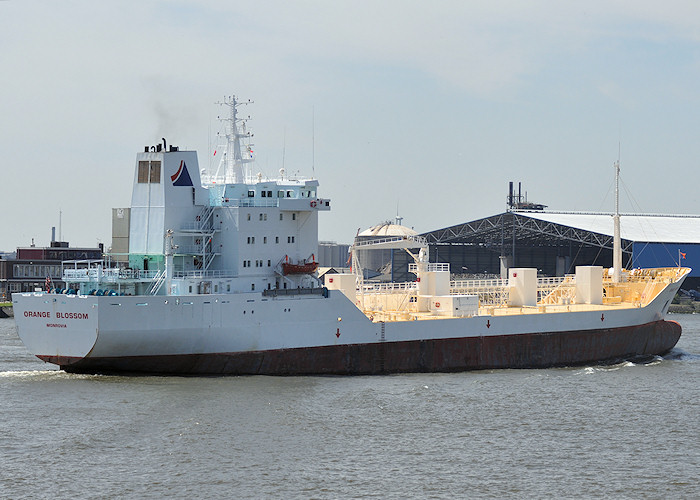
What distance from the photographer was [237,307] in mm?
29391

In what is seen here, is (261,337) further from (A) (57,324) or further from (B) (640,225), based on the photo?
(B) (640,225)

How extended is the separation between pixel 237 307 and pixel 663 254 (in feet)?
147

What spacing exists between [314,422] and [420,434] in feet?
9.08

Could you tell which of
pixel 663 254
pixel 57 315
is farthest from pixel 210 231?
pixel 663 254

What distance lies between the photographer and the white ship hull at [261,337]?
91.7 feet

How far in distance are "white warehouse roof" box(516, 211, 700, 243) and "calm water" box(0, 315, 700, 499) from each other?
37.9 m

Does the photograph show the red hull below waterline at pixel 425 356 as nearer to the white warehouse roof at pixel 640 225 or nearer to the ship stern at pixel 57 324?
the ship stern at pixel 57 324

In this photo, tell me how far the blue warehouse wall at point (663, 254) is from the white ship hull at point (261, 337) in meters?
29.8

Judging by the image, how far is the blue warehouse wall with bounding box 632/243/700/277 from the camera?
6481 cm

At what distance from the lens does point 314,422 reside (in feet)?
77.4

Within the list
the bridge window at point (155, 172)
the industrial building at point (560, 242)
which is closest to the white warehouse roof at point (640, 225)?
the industrial building at point (560, 242)

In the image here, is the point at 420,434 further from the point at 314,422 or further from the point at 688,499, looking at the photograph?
the point at 688,499

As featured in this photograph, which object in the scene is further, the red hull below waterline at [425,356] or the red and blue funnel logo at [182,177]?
the red and blue funnel logo at [182,177]

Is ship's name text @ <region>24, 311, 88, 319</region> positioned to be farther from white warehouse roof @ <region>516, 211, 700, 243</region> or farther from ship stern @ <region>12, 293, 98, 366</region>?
white warehouse roof @ <region>516, 211, 700, 243</region>
